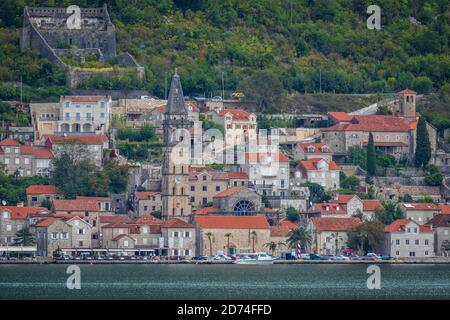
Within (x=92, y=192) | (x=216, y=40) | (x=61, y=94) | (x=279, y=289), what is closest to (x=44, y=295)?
(x=279, y=289)

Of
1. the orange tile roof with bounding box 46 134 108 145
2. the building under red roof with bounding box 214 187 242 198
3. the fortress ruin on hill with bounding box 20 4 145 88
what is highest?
the fortress ruin on hill with bounding box 20 4 145 88

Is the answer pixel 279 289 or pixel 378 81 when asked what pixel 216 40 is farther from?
pixel 279 289

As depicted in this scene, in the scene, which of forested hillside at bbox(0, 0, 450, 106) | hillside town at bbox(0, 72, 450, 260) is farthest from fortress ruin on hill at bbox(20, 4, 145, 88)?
hillside town at bbox(0, 72, 450, 260)

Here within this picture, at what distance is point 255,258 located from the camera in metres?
135

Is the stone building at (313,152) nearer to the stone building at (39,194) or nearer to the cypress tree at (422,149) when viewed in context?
the cypress tree at (422,149)

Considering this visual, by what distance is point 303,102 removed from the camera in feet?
510

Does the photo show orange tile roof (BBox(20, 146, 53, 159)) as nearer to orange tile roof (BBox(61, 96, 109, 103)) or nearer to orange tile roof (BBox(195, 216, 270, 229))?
orange tile roof (BBox(61, 96, 109, 103))

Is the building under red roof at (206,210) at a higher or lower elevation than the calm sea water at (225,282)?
higher

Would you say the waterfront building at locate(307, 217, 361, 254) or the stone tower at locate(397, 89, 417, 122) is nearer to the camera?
the waterfront building at locate(307, 217, 361, 254)

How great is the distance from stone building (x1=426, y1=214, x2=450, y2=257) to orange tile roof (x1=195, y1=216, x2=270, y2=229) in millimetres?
8886

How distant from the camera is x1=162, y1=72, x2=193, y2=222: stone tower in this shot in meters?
Answer: 138

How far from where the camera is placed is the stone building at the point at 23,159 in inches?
5600

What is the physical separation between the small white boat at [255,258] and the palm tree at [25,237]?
10.5m

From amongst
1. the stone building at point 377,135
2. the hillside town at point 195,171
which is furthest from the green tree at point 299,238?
the stone building at point 377,135
